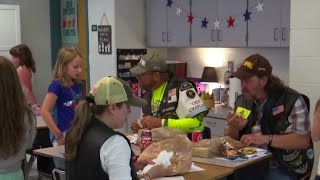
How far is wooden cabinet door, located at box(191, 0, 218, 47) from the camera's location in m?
4.99

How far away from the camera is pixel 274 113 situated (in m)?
2.98

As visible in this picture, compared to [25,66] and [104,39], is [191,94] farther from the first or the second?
[104,39]

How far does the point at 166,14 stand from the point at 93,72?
1.23 meters

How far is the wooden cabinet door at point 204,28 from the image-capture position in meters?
4.99

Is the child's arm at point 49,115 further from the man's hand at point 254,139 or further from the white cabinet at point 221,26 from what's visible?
the white cabinet at point 221,26

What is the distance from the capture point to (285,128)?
297 cm

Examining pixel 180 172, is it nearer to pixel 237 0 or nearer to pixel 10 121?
pixel 10 121

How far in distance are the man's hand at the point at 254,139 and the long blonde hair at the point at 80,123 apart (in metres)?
1.18

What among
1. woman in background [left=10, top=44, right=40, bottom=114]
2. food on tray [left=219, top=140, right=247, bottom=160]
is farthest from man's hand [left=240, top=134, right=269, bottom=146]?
woman in background [left=10, top=44, right=40, bottom=114]

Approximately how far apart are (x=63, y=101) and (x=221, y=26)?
2027 mm

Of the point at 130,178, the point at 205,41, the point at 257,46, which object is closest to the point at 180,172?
the point at 130,178

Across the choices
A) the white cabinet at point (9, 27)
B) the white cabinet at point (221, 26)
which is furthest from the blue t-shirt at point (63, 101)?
the white cabinet at point (9, 27)

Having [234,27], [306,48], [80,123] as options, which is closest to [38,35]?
[234,27]

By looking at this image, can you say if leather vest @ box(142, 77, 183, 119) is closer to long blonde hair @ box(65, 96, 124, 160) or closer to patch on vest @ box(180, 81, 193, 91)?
patch on vest @ box(180, 81, 193, 91)
